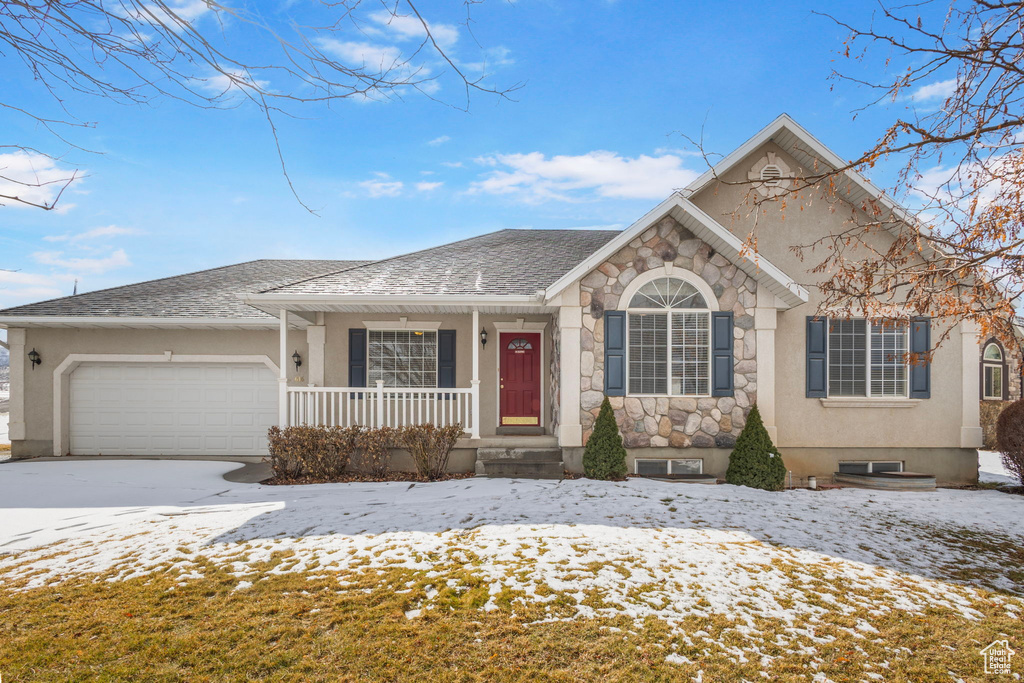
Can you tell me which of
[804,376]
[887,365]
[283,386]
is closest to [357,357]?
[283,386]

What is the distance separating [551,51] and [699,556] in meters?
4.58

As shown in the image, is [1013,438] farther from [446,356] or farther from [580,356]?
[446,356]

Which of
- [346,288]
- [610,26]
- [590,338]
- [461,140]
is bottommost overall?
[590,338]

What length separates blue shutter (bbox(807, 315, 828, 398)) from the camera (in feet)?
28.5

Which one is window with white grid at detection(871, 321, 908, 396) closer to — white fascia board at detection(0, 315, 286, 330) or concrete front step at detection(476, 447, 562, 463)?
concrete front step at detection(476, 447, 562, 463)

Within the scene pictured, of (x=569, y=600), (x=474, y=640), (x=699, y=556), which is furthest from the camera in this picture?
(x=699, y=556)

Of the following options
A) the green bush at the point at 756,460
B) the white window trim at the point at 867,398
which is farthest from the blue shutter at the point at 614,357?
the white window trim at the point at 867,398

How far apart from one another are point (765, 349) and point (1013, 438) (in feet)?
14.1

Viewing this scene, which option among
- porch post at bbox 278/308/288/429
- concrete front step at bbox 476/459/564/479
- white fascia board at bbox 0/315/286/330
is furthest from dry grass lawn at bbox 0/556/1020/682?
white fascia board at bbox 0/315/286/330

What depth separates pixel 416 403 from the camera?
980 centimetres

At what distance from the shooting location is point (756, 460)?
309 inches

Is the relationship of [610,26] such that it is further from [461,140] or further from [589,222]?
[589,222]

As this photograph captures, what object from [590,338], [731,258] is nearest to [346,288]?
[590,338]

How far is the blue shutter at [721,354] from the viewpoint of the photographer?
830 centimetres
